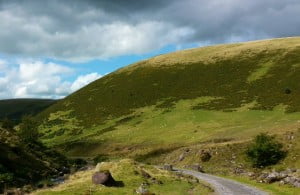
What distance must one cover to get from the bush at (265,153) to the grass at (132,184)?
15350 millimetres

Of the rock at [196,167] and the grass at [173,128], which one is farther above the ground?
the grass at [173,128]

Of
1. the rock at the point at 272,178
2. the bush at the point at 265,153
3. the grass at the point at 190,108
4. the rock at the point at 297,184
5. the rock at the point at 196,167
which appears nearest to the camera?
the rock at the point at 297,184

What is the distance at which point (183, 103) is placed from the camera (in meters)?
113

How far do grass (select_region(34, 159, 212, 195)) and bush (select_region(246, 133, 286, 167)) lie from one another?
604 inches

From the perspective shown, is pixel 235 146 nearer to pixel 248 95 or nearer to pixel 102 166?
pixel 102 166

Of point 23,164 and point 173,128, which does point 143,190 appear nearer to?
point 23,164

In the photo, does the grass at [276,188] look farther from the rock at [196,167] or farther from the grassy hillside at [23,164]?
the grassy hillside at [23,164]

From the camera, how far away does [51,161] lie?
74.9 m

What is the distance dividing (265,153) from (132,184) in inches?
963

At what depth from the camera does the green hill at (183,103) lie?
289ft

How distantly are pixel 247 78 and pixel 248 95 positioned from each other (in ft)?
45.5

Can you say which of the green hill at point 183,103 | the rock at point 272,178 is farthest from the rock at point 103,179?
the green hill at point 183,103

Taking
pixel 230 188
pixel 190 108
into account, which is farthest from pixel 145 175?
pixel 190 108

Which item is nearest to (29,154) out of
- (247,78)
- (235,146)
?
(235,146)
